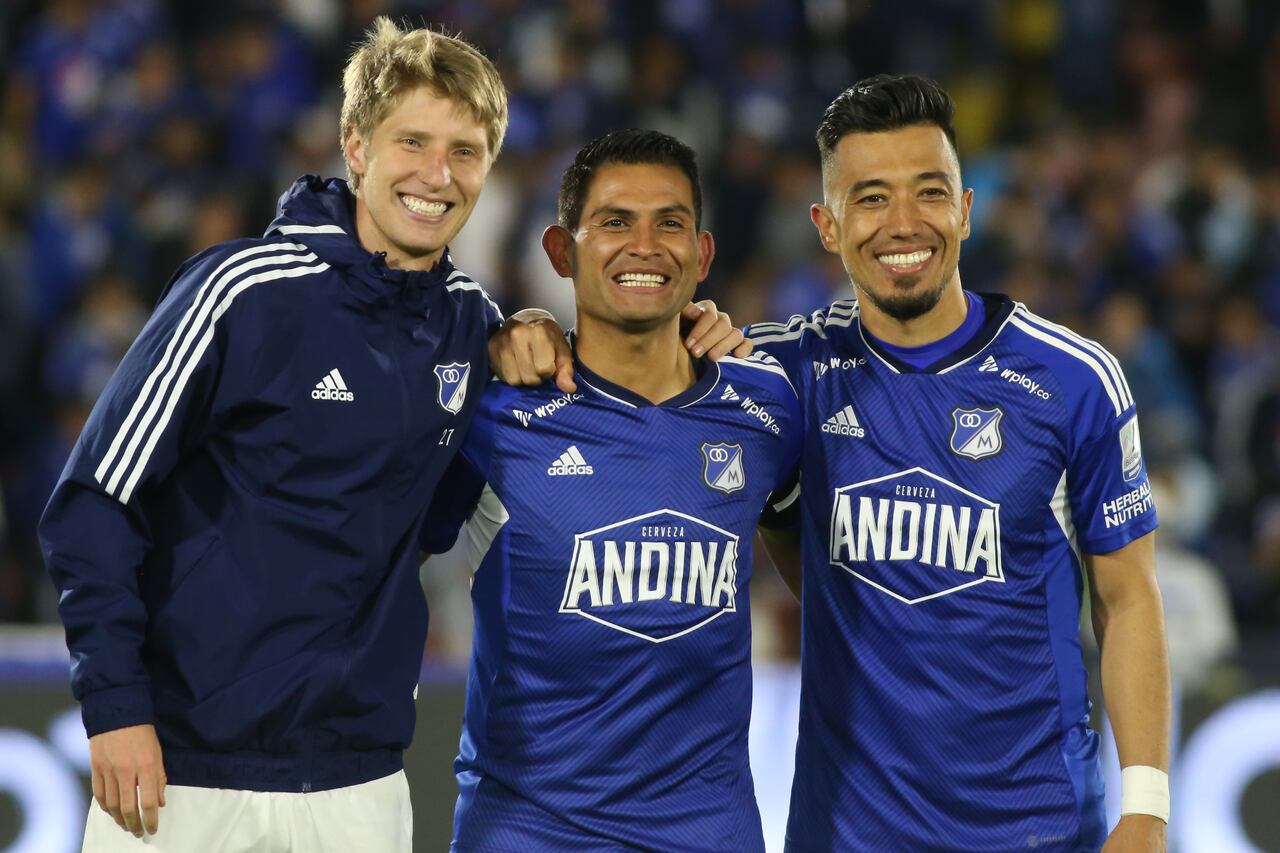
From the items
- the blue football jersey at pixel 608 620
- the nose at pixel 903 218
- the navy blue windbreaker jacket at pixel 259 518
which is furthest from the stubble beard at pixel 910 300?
the navy blue windbreaker jacket at pixel 259 518

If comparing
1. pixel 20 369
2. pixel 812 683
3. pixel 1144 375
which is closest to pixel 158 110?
pixel 20 369

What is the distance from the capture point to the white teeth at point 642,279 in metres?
3.99

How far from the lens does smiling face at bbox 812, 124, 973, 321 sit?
4.01 metres

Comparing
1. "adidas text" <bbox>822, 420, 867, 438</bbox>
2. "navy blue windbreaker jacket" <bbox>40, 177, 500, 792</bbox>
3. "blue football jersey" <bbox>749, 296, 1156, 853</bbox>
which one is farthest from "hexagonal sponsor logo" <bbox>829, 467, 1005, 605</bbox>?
"navy blue windbreaker jacket" <bbox>40, 177, 500, 792</bbox>

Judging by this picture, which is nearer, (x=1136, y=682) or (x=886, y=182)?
(x=1136, y=682)

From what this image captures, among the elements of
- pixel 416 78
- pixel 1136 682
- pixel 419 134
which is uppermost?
pixel 416 78

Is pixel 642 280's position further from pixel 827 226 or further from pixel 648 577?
pixel 648 577

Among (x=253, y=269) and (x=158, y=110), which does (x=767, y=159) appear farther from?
(x=253, y=269)

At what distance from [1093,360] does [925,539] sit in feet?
1.99

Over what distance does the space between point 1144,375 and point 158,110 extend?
636 centimetres

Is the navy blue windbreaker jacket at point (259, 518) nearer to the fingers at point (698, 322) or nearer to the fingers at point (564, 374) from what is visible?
the fingers at point (564, 374)

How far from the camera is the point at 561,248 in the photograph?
4.19 m

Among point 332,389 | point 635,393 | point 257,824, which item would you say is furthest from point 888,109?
point 257,824

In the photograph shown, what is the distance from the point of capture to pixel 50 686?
6.39 m
